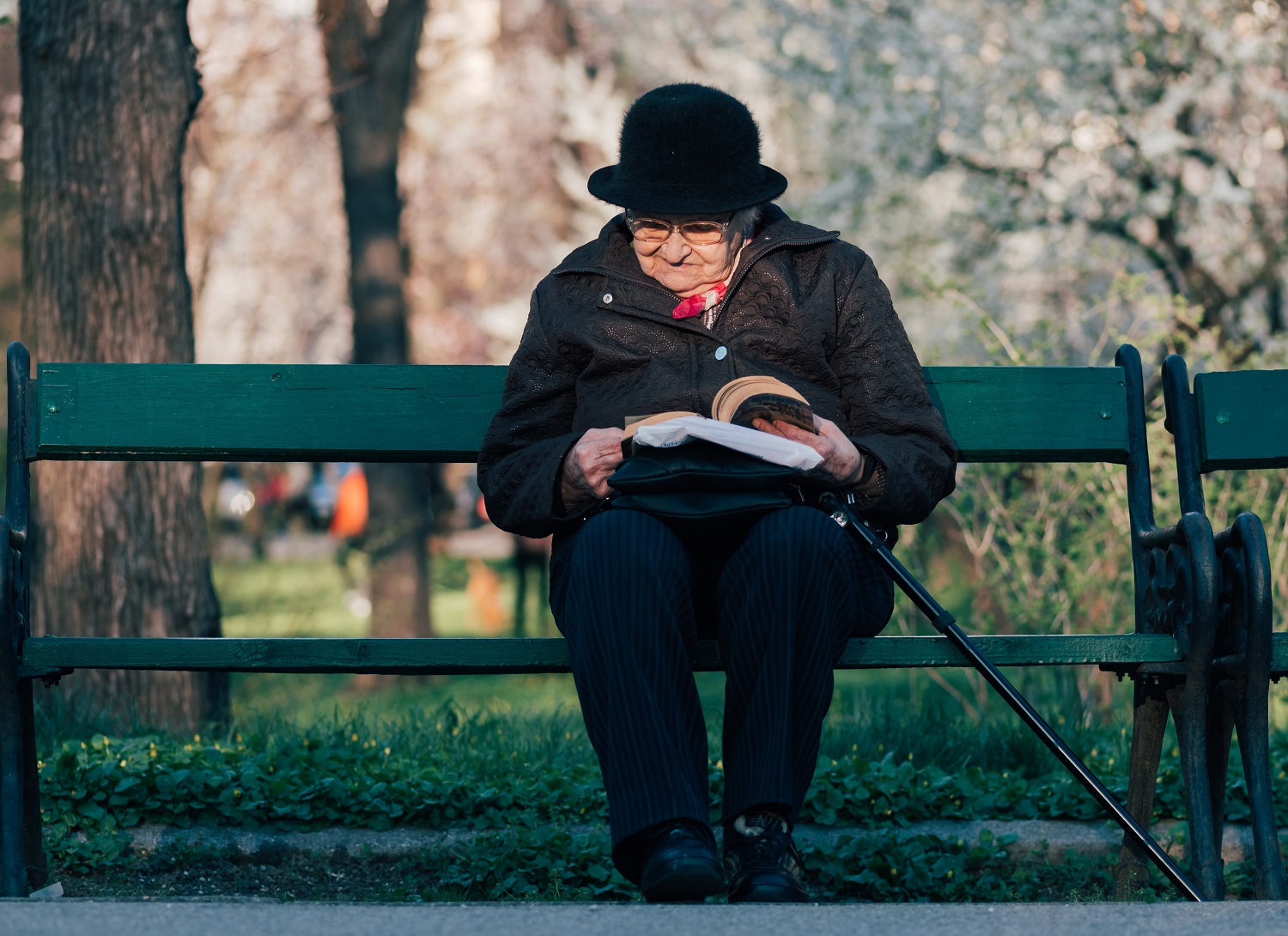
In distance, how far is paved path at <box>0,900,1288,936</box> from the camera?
7.25 ft

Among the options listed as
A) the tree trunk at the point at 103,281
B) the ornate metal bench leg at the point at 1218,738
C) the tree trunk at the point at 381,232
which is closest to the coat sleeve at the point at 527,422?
the ornate metal bench leg at the point at 1218,738

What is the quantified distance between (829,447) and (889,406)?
0.27 meters

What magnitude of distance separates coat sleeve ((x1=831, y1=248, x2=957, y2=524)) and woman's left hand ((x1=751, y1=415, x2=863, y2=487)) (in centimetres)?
6

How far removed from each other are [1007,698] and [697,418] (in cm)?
73

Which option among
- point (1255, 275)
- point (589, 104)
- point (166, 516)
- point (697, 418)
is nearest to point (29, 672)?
point (697, 418)

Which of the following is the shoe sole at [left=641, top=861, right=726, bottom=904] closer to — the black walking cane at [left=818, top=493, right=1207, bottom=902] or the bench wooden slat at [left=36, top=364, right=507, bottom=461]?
the black walking cane at [left=818, top=493, right=1207, bottom=902]

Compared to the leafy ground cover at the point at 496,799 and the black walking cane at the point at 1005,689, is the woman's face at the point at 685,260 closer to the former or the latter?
the black walking cane at the point at 1005,689

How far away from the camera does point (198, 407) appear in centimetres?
354

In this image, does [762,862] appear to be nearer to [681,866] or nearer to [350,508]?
[681,866]

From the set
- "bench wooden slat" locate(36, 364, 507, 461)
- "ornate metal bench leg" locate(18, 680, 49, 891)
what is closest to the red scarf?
"bench wooden slat" locate(36, 364, 507, 461)

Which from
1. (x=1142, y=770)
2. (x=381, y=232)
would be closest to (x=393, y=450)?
(x=1142, y=770)

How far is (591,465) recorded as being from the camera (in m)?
2.90

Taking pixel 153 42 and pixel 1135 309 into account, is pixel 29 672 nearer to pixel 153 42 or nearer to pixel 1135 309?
pixel 153 42

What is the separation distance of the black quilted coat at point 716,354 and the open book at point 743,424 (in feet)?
0.60
